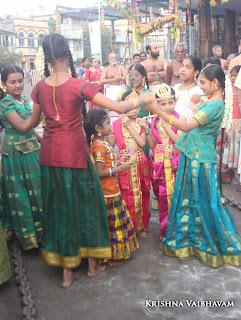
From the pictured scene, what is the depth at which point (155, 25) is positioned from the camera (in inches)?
465

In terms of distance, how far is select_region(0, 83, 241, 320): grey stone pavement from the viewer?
2496 millimetres

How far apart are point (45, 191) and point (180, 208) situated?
48.3 inches

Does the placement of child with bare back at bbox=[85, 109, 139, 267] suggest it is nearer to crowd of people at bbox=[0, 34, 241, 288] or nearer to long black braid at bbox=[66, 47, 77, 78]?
crowd of people at bbox=[0, 34, 241, 288]

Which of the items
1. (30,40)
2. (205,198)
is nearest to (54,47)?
(205,198)

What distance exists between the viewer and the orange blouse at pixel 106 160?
302 cm

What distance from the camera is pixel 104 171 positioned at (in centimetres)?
302

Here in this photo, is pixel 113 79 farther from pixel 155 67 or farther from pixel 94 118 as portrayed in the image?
pixel 94 118

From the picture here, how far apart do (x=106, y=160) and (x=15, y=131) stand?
96 cm

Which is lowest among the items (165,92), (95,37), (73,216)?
(73,216)

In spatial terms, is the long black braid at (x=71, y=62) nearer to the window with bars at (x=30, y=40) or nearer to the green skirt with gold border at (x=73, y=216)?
the green skirt with gold border at (x=73, y=216)

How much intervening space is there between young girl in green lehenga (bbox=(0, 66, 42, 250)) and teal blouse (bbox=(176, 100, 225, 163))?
4.81 feet

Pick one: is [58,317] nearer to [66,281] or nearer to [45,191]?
[66,281]

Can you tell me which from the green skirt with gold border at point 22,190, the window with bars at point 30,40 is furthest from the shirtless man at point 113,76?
the window with bars at point 30,40

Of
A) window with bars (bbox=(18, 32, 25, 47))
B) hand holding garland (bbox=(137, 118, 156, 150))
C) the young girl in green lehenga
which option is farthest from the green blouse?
window with bars (bbox=(18, 32, 25, 47))
